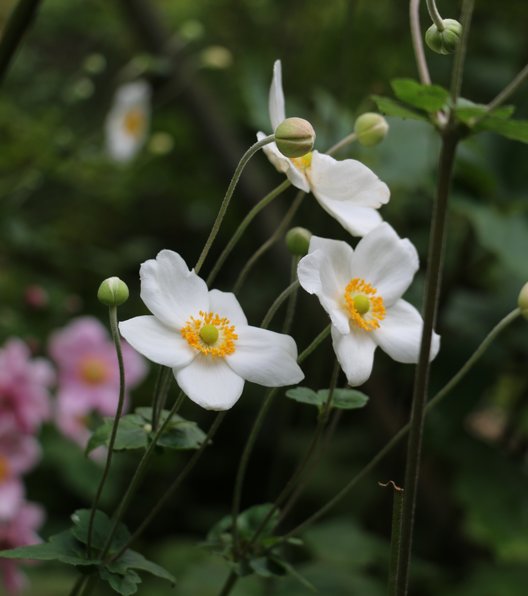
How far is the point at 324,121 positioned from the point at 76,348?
0.55 m

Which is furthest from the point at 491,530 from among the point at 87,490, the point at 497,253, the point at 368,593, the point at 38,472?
the point at 38,472

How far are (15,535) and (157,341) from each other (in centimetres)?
64

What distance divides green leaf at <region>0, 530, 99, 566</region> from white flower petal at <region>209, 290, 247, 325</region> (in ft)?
0.45

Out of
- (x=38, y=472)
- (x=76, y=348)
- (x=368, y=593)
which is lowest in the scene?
(x=38, y=472)

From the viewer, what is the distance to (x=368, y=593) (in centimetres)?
121

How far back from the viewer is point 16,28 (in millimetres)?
564

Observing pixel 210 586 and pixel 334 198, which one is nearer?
pixel 334 198

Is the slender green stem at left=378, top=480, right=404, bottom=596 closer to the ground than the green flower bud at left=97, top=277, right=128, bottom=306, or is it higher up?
closer to the ground

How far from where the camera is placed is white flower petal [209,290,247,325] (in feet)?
1.51

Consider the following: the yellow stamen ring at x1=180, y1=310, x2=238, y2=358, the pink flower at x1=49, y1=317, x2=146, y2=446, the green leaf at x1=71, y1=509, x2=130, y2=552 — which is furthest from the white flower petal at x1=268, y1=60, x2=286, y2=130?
the pink flower at x1=49, y1=317, x2=146, y2=446

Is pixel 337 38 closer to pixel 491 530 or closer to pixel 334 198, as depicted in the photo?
pixel 491 530

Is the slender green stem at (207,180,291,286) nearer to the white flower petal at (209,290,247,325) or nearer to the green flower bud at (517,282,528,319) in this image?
the white flower petal at (209,290,247,325)

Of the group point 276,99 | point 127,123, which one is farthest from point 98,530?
point 127,123

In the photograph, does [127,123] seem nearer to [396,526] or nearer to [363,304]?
[363,304]
